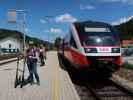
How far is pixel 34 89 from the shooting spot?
42.8 feet

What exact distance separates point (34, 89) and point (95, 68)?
11.6 ft

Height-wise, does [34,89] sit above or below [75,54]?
below

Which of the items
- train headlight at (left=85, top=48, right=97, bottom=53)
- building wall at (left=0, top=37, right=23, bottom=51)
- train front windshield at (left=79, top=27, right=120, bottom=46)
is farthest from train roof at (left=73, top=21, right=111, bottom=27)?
building wall at (left=0, top=37, right=23, bottom=51)

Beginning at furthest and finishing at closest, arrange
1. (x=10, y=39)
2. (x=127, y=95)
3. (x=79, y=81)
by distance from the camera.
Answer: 1. (x=10, y=39)
2. (x=79, y=81)
3. (x=127, y=95)

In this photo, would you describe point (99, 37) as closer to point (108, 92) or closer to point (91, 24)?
point (91, 24)

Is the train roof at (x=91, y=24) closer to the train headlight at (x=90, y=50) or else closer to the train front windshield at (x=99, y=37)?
the train front windshield at (x=99, y=37)

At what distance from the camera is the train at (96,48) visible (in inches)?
608

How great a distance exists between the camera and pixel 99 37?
53.5 ft

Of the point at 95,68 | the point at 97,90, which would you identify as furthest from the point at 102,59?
the point at 97,90

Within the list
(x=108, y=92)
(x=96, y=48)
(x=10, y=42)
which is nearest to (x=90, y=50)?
(x=96, y=48)

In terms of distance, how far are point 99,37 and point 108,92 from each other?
11.0 ft

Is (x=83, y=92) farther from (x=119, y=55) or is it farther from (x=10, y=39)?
(x=10, y=39)

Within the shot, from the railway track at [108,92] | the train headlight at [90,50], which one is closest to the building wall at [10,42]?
the railway track at [108,92]

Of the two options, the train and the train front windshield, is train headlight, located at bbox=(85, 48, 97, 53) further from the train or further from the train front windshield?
the train front windshield
